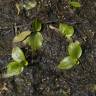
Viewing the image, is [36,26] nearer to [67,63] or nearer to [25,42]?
[25,42]

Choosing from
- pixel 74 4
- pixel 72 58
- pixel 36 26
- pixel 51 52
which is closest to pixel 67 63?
pixel 72 58

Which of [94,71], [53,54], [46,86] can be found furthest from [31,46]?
[94,71]

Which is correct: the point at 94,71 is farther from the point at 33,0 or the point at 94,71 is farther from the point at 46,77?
the point at 33,0

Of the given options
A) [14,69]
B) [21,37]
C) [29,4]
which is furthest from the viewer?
[29,4]

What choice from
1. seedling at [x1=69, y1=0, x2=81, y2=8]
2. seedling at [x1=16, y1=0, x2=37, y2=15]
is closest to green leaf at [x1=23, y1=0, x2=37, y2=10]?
Result: seedling at [x1=16, y1=0, x2=37, y2=15]

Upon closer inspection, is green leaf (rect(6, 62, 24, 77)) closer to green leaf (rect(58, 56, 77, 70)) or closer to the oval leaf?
the oval leaf


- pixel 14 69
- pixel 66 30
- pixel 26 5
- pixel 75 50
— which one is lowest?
pixel 14 69
